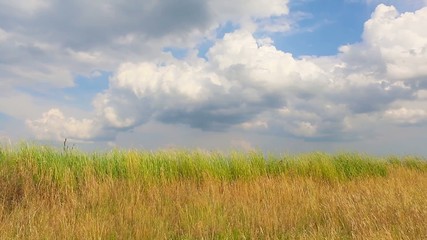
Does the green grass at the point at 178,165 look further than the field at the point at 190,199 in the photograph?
Yes

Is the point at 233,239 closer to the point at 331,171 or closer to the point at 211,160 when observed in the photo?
the point at 211,160

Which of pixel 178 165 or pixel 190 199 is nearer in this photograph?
pixel 190 199

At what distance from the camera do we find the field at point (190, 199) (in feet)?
22.3

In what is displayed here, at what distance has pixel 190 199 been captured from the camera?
10047 millimetres

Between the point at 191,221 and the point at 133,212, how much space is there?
1.44 m

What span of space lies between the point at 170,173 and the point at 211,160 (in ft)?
6.09

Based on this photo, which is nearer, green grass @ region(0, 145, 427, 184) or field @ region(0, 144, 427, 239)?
field @ region(0, 144, 427, 239)

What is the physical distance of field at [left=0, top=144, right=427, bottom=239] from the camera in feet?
22.3

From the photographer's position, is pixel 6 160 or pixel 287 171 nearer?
pixel 6 160

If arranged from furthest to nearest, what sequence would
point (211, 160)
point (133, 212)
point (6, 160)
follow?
point (211, 160) < point (6, 160) < point (133, 212)

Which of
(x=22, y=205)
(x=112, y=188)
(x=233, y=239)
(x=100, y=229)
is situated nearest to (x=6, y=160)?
(x=22, y=205)

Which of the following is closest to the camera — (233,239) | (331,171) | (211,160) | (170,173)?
(233,239)

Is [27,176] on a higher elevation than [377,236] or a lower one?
higher

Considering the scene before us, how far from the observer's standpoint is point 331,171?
15.8 metres
